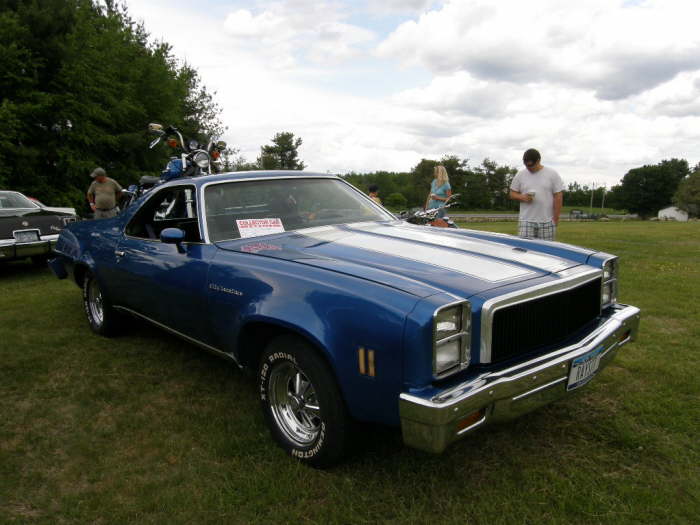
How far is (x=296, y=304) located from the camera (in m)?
2.52

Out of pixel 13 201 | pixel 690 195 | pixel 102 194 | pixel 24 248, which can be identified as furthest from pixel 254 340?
pixel 690 195

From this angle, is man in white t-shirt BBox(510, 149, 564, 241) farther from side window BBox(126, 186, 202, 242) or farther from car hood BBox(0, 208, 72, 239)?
car hood BBox(0, 208, 72, 239)

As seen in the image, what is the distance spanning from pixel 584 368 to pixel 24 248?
8.13 metres

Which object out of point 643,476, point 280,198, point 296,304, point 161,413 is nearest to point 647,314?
point 643,476

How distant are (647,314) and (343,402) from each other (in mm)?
4295

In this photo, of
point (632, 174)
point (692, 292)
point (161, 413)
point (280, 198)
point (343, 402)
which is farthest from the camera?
point (632, 174)

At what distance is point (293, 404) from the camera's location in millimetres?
2822

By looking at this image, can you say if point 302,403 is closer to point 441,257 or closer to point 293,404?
point 293,404

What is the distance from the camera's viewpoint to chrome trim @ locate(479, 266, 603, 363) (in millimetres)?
2242

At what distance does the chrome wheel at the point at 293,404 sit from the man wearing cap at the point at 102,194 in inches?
312

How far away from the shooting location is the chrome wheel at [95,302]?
5.00m

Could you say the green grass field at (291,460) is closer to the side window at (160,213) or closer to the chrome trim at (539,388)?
the chrome trim at (539,388)

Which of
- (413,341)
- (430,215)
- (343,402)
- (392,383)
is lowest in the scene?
(343,402)

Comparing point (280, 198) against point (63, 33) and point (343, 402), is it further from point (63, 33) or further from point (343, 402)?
point (63, 33)
